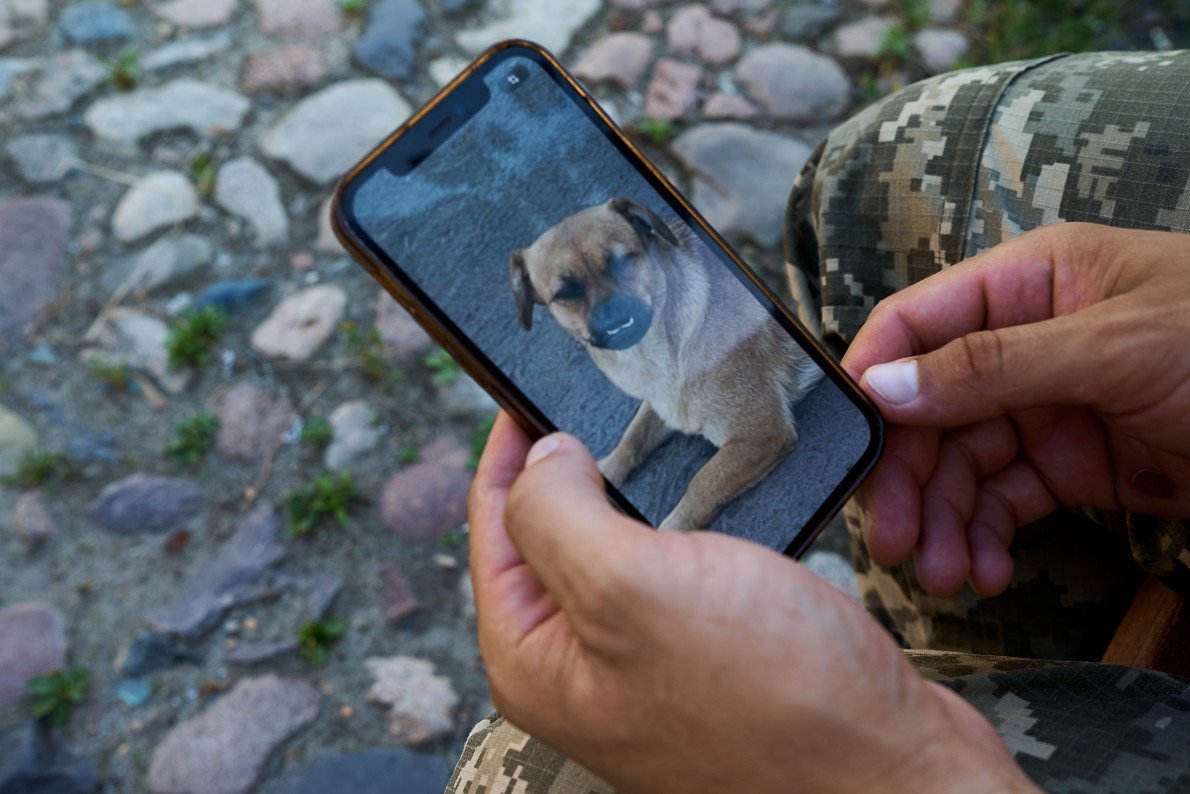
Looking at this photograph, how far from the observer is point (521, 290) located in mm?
1096

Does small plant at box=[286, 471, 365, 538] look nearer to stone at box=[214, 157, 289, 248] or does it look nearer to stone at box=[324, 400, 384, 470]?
stone at box=[324, 400, 384, 470]

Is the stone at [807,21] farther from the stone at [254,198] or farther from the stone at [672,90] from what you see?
the stone at [254,198]

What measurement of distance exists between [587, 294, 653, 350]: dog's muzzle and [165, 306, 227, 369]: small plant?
1155 mm

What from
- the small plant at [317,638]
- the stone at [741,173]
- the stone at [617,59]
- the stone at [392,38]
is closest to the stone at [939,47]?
the stone at [741,173]

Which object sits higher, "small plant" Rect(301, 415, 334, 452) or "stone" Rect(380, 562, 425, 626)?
"small plant" Rect(301, 415, 334, 452)

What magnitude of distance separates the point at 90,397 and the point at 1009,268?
1734 mm

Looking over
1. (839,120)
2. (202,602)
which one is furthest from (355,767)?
(839,120)

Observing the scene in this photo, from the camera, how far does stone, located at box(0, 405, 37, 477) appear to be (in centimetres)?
189

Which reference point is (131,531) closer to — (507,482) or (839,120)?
(507,482)

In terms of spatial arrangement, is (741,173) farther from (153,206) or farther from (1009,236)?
(153,206)

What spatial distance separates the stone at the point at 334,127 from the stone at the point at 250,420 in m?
0.55

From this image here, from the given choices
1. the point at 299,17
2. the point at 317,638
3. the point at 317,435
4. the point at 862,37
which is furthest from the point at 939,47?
the point at 317,638

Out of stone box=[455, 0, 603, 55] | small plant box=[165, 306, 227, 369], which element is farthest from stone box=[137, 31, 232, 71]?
small plant box=[165, 306, 227, 369]

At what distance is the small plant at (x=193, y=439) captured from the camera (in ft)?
6.21
